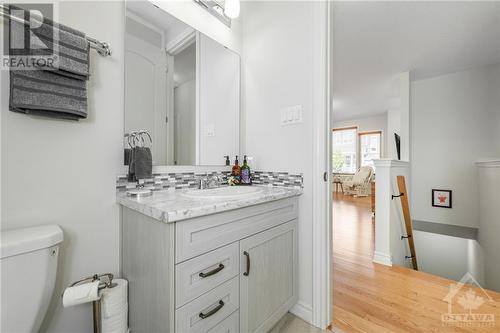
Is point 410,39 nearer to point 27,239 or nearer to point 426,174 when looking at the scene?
point 426,174

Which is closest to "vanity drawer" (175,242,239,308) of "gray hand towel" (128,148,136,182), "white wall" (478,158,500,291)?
"gray hand towel" (128,148,136,182)

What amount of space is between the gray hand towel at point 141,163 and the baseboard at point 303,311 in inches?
50.1

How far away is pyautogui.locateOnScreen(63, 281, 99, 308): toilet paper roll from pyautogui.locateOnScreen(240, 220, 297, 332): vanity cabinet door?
2.03 feet

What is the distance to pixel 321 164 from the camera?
4.38 feet

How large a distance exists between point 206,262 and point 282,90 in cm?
122

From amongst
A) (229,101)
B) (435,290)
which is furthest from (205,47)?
(435,290)

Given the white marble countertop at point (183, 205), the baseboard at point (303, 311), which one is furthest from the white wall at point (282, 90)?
the white marble countertop at point (183, 205)

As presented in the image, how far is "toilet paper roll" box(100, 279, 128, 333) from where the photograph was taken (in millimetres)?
929

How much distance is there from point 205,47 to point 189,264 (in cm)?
150

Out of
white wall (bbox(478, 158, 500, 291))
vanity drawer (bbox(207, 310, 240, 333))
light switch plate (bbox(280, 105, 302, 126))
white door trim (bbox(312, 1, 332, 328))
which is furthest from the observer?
white wall (bbox(478, 158, 500, 291))

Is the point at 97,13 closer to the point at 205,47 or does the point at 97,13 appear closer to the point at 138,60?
the point at 138,60

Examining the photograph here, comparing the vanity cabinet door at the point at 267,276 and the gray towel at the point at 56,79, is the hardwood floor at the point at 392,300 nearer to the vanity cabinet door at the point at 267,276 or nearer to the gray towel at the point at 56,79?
the vanity cabinet door at the point at 267,276

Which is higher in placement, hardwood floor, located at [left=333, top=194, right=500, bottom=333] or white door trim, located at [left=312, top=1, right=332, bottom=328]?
white door trim, located at [left=312, top=1, right=332, bottom=328]

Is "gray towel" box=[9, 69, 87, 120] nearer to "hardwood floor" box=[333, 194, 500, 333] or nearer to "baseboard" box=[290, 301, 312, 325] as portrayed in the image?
"baseboard" box=[290, 301, 312, 325]
